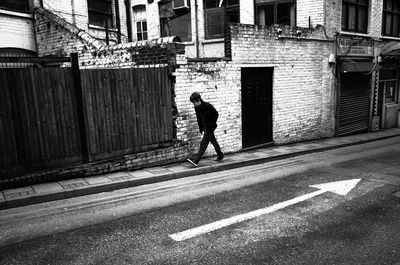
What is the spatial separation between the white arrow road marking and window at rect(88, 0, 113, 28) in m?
12.0

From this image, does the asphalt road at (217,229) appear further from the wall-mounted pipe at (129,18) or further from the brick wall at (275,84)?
the wall-mounted pipe at (129,18)

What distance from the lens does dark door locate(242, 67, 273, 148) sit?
35.4 ft

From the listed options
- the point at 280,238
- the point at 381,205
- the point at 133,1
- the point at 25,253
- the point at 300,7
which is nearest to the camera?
the point at 25,253

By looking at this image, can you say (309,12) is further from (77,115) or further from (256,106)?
(77,115)

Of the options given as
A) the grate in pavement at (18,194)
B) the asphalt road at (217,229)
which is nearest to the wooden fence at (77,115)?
the grate in pavement at (18,194)

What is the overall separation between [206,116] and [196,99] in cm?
57

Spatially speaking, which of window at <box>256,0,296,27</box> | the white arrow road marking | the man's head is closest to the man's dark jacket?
the man's head

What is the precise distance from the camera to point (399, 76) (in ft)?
58.8

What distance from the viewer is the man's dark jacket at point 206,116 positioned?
8.57m

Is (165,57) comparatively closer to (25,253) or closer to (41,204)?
(41,204)

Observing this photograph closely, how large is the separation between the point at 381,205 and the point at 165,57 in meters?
6.03

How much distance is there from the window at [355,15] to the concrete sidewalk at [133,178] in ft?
21.0

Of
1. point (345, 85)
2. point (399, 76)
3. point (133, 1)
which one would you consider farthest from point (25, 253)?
point (399, 76)

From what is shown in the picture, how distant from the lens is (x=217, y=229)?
4.97 metres
